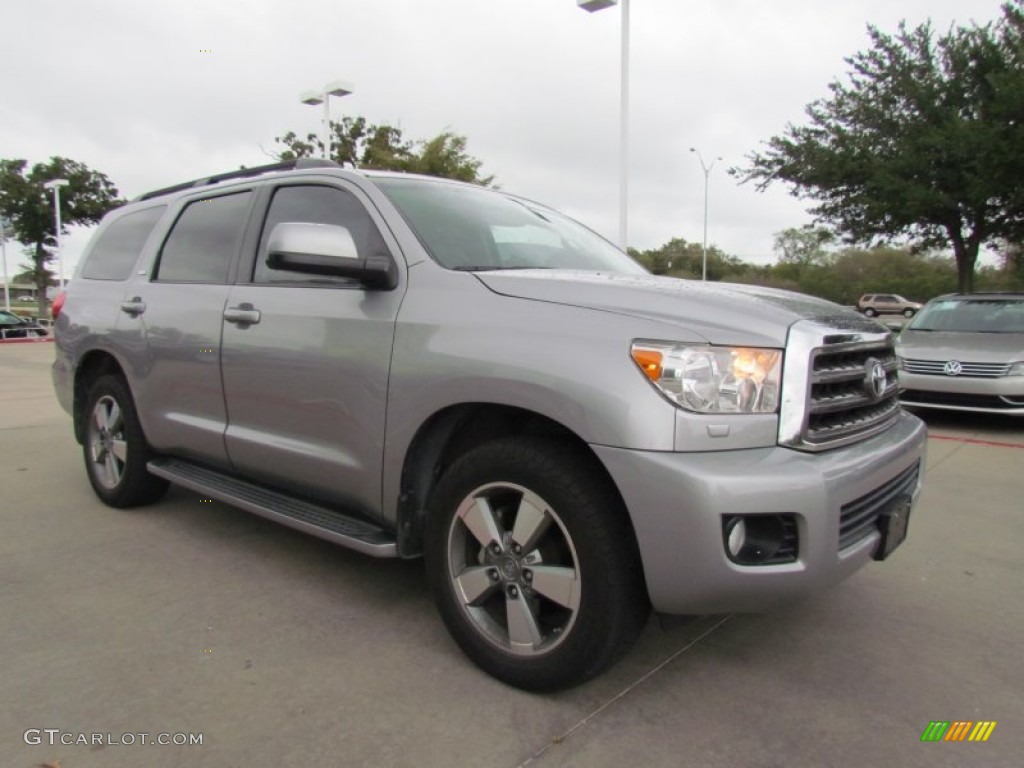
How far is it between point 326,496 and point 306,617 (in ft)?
1.58

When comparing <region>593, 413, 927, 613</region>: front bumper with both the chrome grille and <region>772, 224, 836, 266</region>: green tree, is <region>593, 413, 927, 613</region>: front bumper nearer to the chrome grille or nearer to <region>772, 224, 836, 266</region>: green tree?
the chrome grille

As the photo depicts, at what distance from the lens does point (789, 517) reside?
205 cm

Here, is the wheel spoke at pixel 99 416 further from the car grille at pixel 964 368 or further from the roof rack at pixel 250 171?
the car grille at pixel 964 368

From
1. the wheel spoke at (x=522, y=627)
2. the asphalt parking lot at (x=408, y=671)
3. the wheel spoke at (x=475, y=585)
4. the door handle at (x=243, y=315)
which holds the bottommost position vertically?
the asphalt parking lot at (x=408, y=671)

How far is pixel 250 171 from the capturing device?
391cm

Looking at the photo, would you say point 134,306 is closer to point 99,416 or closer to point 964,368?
point 99,416

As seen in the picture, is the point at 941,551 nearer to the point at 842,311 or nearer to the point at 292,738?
the point at 842,311

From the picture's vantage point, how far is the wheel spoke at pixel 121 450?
418 centimetres

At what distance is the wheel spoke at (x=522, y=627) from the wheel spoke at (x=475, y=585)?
8 cm

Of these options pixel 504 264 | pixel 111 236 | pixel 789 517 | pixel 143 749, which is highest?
pixel 111 236

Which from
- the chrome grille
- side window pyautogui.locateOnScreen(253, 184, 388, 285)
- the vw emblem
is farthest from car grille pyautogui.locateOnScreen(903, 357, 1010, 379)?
side window pyautogui.locateOnScreen(253, 184, 388, 285)

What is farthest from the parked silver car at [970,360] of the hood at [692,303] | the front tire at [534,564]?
the front tire at [534,564]

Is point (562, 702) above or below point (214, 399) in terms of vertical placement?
below

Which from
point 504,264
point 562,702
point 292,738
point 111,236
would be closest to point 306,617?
point 292,738
